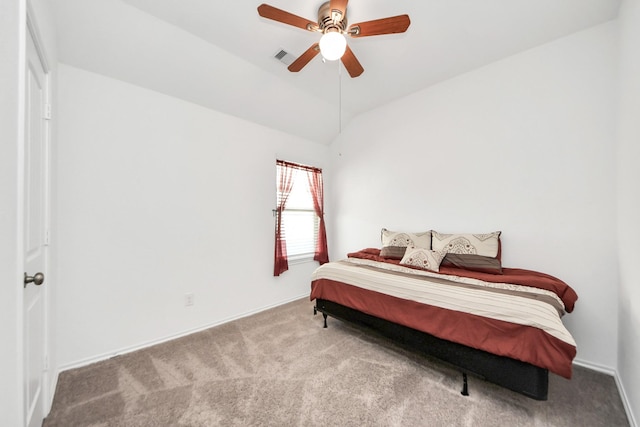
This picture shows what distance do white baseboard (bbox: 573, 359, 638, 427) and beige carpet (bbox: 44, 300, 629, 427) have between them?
40mm

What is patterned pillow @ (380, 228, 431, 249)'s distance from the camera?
114 inches

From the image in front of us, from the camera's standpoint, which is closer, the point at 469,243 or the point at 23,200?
the point at 23,200

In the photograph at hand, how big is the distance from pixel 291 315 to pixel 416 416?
1.82 metres

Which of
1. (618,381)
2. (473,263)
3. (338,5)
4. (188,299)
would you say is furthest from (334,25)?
(618,381)

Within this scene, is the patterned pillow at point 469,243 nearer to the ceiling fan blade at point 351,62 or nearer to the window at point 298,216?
the window at point 298,216

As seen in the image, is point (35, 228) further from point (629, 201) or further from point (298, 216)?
point (629, 201)

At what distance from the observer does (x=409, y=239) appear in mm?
2994

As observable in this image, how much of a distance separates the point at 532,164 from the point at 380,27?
2.01 metres

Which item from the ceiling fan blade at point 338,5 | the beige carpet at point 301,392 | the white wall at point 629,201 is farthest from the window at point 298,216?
the white wall at point 629,201

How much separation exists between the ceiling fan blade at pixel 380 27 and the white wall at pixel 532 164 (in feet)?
5.44

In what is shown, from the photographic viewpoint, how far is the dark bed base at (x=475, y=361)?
1439 millimetres

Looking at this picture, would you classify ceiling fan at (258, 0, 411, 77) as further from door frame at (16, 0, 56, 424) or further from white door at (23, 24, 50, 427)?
white door at (23, 24, 50, 427)

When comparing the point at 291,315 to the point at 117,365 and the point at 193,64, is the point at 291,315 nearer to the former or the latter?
the point at 117,365

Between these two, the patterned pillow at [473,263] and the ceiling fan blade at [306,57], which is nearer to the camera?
the ceiling fan blade at [306,57]
